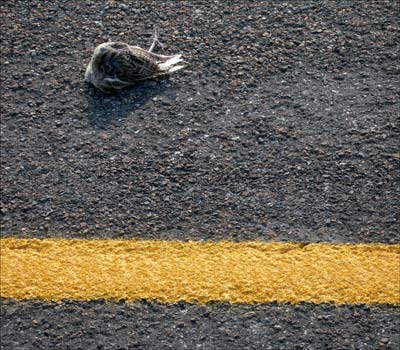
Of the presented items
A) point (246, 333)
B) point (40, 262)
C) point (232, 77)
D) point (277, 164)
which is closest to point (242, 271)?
point (246, 333)

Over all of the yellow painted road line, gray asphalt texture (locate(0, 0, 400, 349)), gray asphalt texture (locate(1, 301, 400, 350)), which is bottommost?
gray asphalt texture (locate(1, 301, 400, 350))

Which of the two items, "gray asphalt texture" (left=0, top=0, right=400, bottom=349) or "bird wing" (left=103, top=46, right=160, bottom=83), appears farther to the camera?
"bird wing" (left=103, top=46, right=160, bottom=83)

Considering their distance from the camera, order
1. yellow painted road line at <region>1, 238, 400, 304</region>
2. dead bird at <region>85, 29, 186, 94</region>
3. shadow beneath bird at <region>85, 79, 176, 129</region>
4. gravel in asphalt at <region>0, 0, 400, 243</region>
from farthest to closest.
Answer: dead bird at <region>85, 29, 186, 94</region> → shadow beneath bird at <region>85, 79, 176, 129</region> → gravel in asphalt at <region>0, 0, 400, 243</region> → yellow painted road line at <region>1, 238, 400, 304</region>

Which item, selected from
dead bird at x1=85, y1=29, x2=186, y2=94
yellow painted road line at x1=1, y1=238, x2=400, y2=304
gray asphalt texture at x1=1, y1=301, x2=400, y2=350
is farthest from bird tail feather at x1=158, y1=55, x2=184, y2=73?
gray asphalt texture at x1=1, y1=301, x2=400, y2=350

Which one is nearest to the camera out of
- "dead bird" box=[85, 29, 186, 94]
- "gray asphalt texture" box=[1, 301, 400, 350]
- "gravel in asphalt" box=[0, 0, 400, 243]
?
"gray asphalt texture" box=[1, 301, 400, 350]

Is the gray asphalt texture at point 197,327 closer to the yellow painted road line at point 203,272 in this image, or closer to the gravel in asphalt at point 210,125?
the yellow painted road line at point 203,272

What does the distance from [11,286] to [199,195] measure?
2.90 feet

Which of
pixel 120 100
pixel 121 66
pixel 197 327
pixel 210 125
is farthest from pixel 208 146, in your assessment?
pixel 197 327

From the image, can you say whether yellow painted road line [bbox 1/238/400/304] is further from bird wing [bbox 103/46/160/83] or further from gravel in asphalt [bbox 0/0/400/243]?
bird wing [bbox 103/46/160/83]

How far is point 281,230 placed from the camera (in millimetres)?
3223

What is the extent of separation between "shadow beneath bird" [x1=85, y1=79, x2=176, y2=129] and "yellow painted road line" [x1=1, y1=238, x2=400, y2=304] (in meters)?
0.70

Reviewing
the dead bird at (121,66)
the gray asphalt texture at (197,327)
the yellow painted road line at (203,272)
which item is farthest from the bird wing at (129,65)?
the gray asphalt texture at (197,327)

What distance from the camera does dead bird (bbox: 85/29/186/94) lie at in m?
3.78

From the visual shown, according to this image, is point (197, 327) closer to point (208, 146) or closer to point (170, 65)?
point (208, 146)
